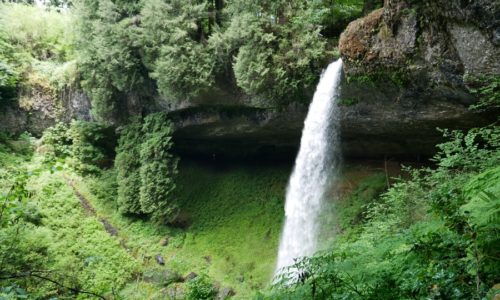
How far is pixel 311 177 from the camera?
1071cm

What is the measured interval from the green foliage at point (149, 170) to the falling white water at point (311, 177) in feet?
14.4

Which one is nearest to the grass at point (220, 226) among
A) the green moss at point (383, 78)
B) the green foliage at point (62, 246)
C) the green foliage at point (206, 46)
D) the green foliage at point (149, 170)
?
the green foliage at point (62, 246)

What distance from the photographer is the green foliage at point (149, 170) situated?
1309 cm

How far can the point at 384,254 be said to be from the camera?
4031 millimetres

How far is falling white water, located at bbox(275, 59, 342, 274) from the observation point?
10344mm

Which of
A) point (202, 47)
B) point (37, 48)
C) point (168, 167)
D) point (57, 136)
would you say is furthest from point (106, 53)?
point (37, 48)

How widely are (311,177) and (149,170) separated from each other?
18.6 ft

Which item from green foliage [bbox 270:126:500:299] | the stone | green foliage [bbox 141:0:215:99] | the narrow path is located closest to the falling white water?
the stone

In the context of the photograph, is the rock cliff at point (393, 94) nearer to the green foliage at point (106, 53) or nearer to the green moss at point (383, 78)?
the green moss at point (383, 78)

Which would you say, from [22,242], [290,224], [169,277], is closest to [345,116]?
[290,224]

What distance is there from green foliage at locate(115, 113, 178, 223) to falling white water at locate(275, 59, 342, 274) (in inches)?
173

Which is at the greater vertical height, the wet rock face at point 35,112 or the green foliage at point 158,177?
the wet rock face at point 35,112

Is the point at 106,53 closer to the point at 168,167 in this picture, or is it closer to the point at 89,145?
the point at 168,167

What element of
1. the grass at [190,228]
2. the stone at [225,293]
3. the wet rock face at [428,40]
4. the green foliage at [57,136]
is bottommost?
the stone at [225,293]
